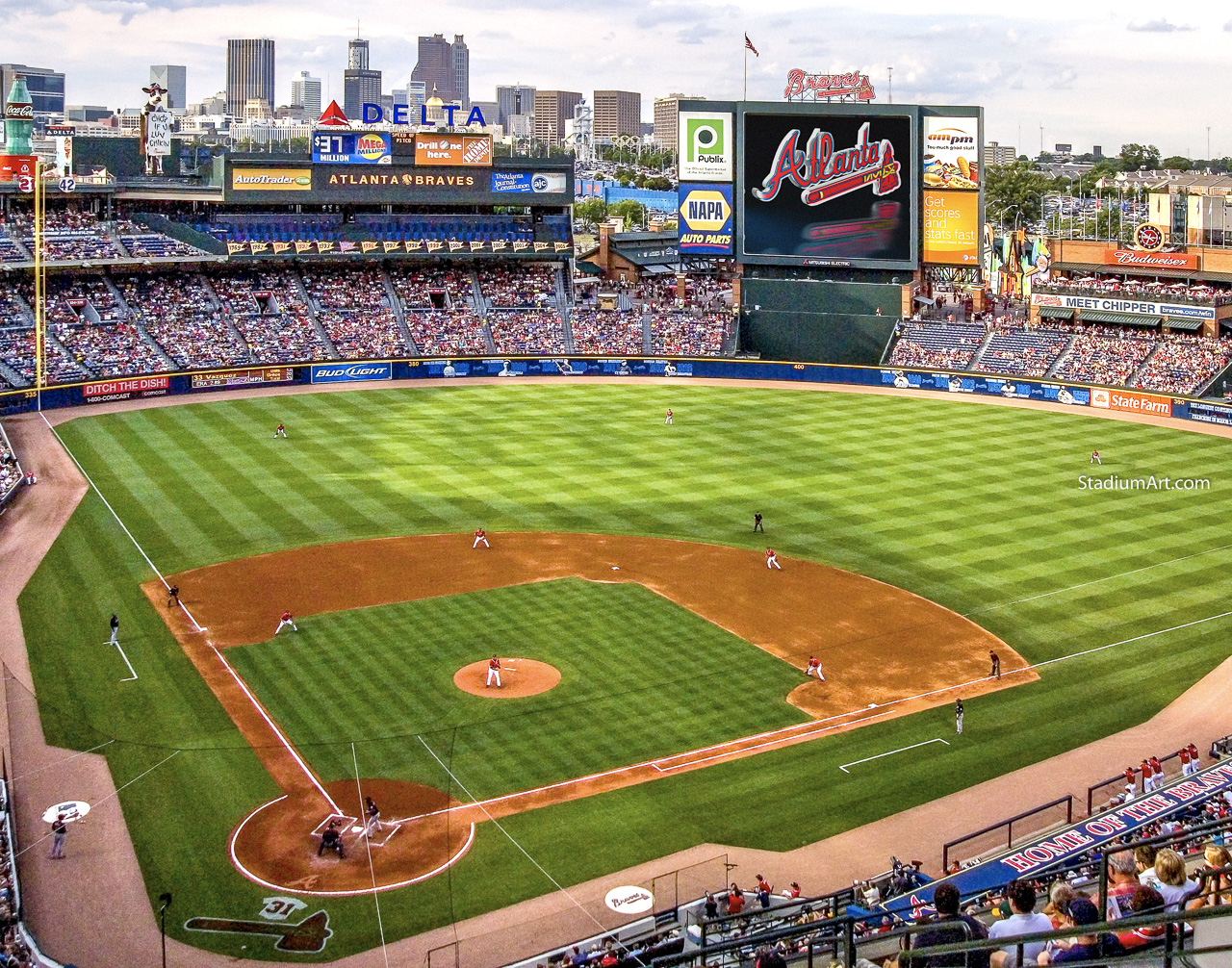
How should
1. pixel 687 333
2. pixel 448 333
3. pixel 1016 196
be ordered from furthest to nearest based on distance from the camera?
pixel 1016 196 < pixel 687 333 < pixel 448 333

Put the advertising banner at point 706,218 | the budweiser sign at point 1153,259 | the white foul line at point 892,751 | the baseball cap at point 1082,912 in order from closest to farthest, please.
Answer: the baseball cap at point 1082,912
the white foul line at point 892,751
the budweiser sign at point 1153,259
the advertising banner at point 706,218

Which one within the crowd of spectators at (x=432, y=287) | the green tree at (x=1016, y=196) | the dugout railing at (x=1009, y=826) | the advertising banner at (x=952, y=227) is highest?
the green tree at (x=1016, y=196)

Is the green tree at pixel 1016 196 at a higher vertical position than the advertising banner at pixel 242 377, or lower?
higher

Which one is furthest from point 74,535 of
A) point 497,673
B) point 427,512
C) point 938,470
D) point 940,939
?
point 940,939

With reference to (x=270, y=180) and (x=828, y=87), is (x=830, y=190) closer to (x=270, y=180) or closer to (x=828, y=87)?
(x=828, y=87)

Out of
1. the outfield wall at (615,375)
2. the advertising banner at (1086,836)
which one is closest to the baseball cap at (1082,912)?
the advertising banner at (1086,836)

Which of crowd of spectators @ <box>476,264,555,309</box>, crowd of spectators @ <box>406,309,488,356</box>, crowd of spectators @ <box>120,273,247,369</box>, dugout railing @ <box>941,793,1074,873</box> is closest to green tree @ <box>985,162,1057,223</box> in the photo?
crowd of spectators @ <box>476,264,555,309</box>

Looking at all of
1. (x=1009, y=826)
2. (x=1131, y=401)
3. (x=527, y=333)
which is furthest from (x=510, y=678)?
(x=527, y=333)

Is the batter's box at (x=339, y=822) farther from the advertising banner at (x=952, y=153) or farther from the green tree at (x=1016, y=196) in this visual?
the green tree at (x=1016, y=196)
